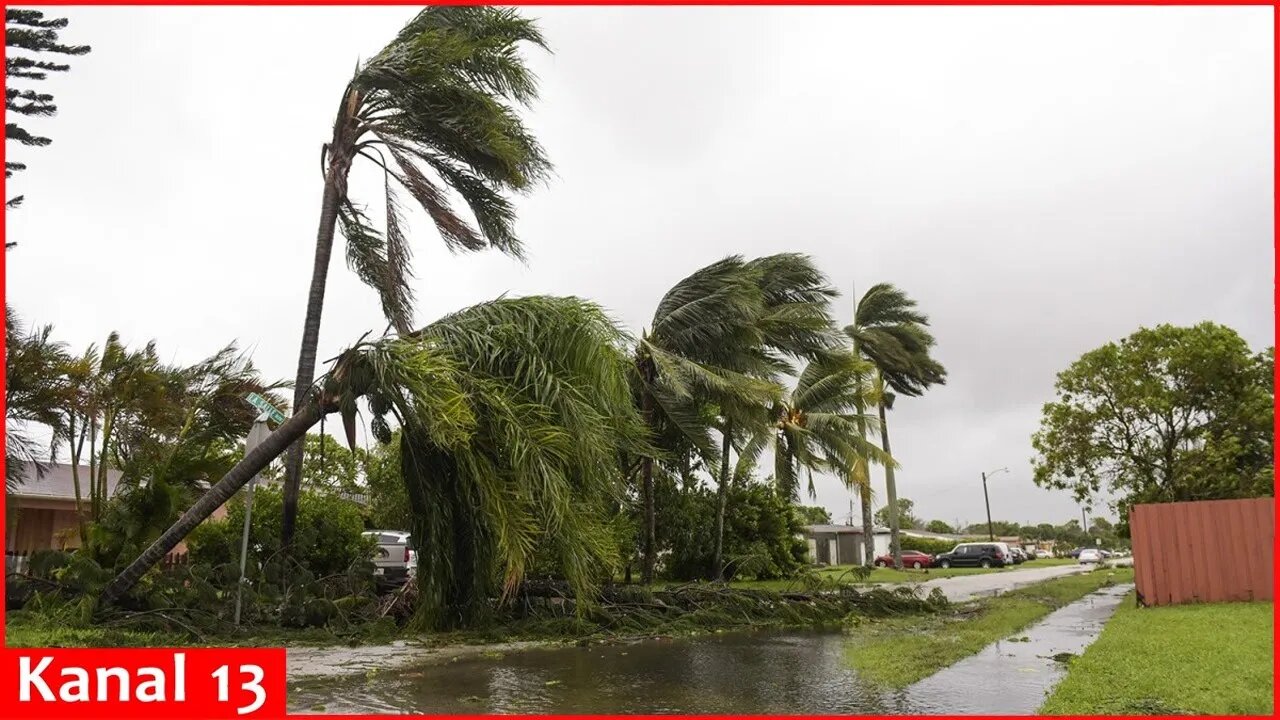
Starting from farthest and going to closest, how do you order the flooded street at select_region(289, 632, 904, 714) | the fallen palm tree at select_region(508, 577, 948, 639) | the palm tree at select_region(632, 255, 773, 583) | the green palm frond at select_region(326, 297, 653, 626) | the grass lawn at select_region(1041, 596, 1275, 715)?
the palm tree at select_region(632, 255, 773, 583), the fallen palm tree at select_region(508, 577, 948, 639), the green palm frond at select_region(326, 297, 653, 626), the flooded street at select_region(289, 632, 904, 714), the grass lawn at select_region(1041, 596, 1275, 715)

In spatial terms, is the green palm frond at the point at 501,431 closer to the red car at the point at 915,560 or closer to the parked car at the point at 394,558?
the parked car at the point at 394,558

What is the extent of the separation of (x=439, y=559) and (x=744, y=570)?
16294 millimetres

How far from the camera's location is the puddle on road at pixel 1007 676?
274 inches

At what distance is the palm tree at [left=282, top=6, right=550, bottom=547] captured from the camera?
44.0ft

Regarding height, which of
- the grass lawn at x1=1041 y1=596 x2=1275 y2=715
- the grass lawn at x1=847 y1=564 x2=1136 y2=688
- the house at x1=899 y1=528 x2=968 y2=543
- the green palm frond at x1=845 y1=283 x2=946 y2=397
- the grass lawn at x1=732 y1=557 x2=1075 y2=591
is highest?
the green palm frond at x1=845 y1=283 x2=946 y2=397

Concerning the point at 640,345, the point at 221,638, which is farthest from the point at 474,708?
the point at 640,345

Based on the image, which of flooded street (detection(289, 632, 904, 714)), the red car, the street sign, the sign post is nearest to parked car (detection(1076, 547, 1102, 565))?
the red car

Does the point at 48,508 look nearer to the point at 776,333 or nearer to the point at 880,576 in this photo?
the point at 776,333

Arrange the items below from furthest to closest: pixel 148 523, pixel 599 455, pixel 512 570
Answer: pixel 148 523
pixel 599 455
pixel 512 570

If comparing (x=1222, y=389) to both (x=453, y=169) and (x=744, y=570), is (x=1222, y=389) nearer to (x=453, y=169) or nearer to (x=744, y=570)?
(x=744, y=570)

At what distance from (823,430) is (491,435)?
1701 cm

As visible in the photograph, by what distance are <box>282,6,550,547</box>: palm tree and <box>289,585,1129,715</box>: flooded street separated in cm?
541

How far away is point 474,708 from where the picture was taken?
6977 millimetres

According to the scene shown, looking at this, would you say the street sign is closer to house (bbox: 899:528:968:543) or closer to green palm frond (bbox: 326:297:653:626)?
green palm frond (bbox: 326:297:653:626)
